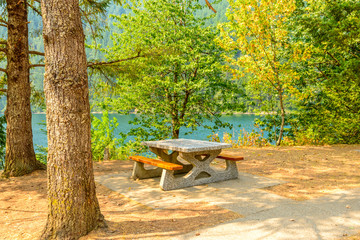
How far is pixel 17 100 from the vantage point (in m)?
5.98

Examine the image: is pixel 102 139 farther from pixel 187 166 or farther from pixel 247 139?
pixel 247 139

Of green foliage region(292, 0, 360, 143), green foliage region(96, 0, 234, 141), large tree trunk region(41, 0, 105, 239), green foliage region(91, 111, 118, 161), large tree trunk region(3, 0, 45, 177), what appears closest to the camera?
large tree trunk region(41, 0, 105, 239)

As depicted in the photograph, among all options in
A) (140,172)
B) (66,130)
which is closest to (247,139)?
(140,172)

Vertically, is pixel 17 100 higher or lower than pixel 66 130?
higher

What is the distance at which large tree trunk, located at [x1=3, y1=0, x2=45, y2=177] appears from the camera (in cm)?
596

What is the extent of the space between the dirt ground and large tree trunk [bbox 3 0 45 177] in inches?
15.1

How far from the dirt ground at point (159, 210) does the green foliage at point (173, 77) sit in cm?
400

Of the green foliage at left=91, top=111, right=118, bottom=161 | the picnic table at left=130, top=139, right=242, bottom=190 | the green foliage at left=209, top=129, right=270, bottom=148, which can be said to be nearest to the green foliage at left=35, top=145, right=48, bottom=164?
the green foliage at left=91, top=111, right=118, bottom=161

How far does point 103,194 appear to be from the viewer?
15.6ft

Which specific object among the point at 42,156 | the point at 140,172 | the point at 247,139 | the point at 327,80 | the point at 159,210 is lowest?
the point at 42,156

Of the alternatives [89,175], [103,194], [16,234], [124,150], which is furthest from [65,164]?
[124,150]

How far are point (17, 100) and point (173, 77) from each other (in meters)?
6.73

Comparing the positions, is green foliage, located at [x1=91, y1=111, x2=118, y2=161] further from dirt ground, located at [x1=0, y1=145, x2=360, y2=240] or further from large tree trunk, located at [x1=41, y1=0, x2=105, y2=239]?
large tree trunk, located at [x1=41, y1=0, x2=105, y2=239]

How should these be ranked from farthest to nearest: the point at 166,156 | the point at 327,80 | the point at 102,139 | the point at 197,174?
the point at 327,80 < the point at 102,139 < the point at 166,156 < the point at 197,174
